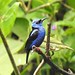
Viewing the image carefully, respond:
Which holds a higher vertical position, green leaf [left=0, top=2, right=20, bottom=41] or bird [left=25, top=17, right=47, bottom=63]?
green leaf [left=0, top=2, right=20, bottom=41]

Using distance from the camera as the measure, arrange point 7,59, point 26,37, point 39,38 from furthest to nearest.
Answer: point 26,37 → point 7,59 → point 39,38

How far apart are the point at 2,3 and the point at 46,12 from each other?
72 centimetres

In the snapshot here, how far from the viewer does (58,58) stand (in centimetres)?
153

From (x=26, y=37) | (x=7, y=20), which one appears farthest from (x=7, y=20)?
(x=26, y=37)

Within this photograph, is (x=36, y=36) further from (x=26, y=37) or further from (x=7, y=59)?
(x=26, y=37)

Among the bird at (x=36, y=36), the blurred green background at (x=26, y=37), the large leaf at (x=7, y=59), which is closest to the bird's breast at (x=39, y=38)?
the bird at (x=36, y=36)

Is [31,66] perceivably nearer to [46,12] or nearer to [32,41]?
[46,12]

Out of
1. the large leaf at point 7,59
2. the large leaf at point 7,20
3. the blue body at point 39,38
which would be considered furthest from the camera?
the large leaf at point 7,59

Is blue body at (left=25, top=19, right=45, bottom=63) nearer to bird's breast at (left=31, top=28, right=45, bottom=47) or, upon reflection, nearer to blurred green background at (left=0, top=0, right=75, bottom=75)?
bird's breast at (left=31, top=28, right=45, bottom=47)

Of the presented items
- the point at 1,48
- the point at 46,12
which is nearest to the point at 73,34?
the point at 46,12

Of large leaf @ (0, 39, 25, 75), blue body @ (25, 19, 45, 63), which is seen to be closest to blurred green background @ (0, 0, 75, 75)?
large leaf @ (0, 39, 25, 75)

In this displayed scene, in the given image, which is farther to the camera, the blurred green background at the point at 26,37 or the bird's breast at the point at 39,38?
the blurred green background at the point at 26,37

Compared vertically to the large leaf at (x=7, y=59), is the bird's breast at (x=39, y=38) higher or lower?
higher

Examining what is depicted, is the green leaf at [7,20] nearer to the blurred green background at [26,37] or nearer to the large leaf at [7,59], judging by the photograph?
the blurred green background at [26,37]
